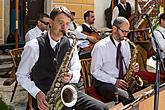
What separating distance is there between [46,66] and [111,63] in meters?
1.22

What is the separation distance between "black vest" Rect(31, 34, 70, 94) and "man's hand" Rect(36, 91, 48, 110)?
0.23m

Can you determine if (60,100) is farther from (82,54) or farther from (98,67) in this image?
(82,54)

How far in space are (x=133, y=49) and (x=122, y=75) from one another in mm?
533

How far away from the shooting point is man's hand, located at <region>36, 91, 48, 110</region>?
3.67 m

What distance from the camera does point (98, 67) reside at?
4.84m

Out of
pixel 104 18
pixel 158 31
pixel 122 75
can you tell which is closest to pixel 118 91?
A: pixel 122 75

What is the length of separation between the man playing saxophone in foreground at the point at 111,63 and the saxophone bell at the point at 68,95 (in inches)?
42.1

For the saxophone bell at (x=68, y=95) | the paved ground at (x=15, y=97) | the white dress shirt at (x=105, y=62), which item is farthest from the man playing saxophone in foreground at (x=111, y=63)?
the paved ground at (x=15, y=97)

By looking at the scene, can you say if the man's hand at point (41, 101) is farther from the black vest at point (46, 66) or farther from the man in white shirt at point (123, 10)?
the man in white shirt at point (123, 10)

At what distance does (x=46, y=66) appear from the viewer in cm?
396

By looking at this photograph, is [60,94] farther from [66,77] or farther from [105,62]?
[105,62]

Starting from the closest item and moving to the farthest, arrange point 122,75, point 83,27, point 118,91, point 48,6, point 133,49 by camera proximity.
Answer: point 118,91 < point 122,75 < point 133,49 < point 83,27 < point 48,6

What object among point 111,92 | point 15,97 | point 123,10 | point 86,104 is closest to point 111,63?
point 111,92

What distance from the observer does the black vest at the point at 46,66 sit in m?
3.95
